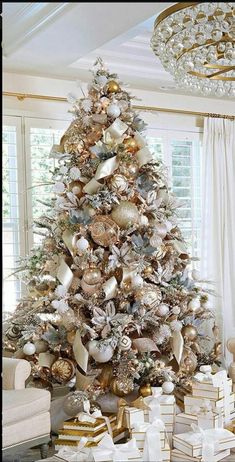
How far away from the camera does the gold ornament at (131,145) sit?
3.84 metres

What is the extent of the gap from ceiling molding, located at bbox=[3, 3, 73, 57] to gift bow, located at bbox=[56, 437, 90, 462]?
2.24 meters

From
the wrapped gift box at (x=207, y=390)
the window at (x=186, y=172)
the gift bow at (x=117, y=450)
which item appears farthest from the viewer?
the window at (x=186, y=172)

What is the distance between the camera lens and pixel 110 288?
3586 millimetres

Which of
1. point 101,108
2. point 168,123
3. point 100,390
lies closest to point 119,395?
point 100,390

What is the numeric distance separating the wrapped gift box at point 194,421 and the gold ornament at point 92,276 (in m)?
0.93

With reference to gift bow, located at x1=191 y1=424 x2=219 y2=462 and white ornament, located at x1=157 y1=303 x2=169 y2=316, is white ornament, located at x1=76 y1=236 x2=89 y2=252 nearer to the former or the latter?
white ornament, located at x1=157 y1=303 x2=169 y2=316

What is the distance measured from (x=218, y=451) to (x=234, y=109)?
3.87 meters

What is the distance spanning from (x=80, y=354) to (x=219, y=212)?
103 inches

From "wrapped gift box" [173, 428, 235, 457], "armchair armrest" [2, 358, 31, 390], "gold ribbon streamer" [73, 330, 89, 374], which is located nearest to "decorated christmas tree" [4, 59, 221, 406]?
"gold ribbon streamer" [73, 330, 89, 374]

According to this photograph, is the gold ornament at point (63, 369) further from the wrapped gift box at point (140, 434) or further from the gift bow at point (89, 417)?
the wrapped gift box at point (140, 434)

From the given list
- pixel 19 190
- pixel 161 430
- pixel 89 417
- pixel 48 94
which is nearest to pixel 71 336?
pixel 89 417

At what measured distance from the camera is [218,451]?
9.87ft

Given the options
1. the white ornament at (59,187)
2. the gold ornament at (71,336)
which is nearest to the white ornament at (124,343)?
the gold ornament at (71,336)

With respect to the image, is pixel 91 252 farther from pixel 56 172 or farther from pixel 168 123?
pixel 168 123
